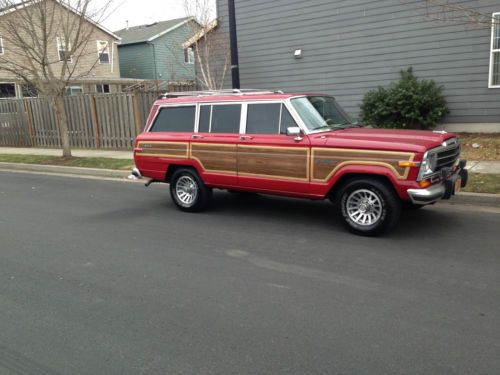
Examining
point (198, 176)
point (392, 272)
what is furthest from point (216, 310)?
point (198, 176)

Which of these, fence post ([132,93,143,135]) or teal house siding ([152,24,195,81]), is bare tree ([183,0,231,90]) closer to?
fence post ([132,93,143,135])

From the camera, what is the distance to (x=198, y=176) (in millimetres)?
7602

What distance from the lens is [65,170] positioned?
13.2m

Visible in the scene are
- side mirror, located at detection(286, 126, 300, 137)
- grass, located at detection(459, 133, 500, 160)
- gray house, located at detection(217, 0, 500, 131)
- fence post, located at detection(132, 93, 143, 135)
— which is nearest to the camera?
side mirror, located at detection(286, 126, 300, 137)

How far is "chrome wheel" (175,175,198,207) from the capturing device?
25.2 feet

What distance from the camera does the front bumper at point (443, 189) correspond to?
5.50 meters

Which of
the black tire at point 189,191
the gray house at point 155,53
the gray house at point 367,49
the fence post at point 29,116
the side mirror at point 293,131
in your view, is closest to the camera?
the side mirror at point 293,131

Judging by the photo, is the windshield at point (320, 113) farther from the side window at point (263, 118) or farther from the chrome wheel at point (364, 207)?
the chrome wheel at point (364, 207)

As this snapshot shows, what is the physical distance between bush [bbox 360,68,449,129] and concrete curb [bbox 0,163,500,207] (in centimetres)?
556

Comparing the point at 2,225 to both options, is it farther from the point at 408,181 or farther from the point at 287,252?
the point at 408,181

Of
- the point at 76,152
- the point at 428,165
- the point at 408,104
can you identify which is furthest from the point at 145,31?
the point at 428,165

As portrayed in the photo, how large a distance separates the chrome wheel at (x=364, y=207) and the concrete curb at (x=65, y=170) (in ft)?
23.7

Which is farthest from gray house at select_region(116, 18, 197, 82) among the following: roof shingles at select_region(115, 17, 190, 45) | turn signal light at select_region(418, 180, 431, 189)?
turn signal light at select_region(418, 180, 431, 189)

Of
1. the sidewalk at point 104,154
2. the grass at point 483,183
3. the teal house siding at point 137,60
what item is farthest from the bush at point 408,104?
the teal house siding at point 137,60
